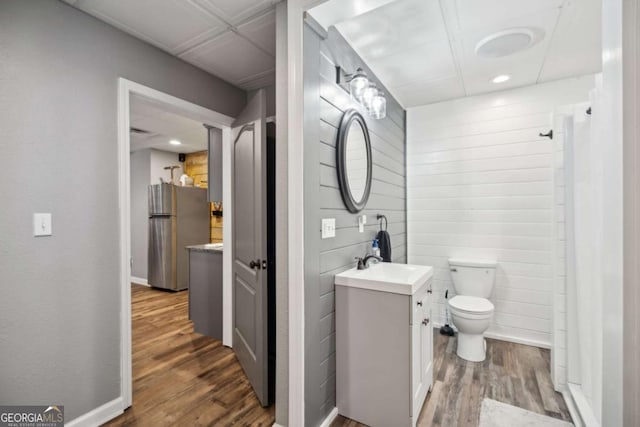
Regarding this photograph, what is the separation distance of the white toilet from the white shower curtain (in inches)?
22.2

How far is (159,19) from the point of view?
1.72m

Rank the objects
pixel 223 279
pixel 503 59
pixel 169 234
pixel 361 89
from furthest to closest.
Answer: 1. pixel 169 234
2. pixel 223 279
3. pixel 503 59
4. pixel 361 89

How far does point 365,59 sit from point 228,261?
213 cm

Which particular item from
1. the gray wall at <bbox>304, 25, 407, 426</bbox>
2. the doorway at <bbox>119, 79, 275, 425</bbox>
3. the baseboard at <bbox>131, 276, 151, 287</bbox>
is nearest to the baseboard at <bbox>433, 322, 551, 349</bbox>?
the gray wall at <bbox>304, 25, 407, 426</bbox>

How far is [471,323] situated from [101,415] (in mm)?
2656

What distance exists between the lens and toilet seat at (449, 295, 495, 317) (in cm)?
231

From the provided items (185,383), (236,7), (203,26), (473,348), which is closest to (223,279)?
(185,383)

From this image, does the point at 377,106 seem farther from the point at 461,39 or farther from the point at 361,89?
the point at 461,39

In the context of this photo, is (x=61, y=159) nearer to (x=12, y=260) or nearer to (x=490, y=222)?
(x=12, y=260)

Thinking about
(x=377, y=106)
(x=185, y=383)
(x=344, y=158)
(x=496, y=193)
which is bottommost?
(x=185, y=383)

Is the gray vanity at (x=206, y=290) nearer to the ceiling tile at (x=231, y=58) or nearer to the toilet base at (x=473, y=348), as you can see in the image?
the ceiling tile at (x=231, y=58)

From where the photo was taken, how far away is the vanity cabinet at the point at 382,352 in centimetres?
158

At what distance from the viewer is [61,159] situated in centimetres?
158

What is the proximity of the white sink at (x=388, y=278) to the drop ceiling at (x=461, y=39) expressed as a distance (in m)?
1.53
